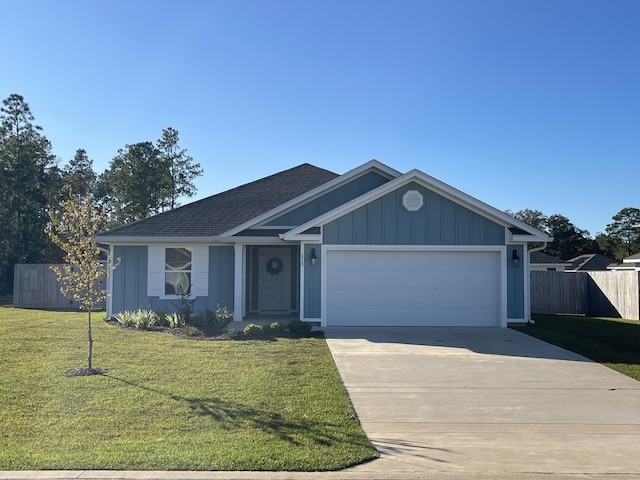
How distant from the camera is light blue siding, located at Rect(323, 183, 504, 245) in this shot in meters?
13.9

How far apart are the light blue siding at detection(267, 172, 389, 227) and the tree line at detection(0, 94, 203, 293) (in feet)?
67.2

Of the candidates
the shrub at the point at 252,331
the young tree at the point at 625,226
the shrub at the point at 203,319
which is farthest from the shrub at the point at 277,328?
the young tree at the point at 625,226

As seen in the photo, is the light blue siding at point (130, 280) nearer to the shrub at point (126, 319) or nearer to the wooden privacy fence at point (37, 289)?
the shrub at point (126, 319)

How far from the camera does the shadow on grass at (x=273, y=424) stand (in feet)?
17.5

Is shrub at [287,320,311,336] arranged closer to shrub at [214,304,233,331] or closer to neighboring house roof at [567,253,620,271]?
shrub at [214,304,233,331]

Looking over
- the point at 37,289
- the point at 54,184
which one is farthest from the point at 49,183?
the point at 37,289

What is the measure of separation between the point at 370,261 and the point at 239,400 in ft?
25.9

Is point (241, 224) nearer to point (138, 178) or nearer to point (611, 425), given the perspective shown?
point (611, 425)

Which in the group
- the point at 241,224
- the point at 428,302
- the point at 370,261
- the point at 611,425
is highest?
the point at 241,224

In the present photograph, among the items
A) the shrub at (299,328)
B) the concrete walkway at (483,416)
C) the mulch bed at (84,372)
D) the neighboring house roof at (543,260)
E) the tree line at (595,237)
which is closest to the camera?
the concrete walkway at (483,416)

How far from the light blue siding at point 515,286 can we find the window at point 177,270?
9216 millimetres

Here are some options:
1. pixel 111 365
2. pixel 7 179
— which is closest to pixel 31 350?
pixel 111 365

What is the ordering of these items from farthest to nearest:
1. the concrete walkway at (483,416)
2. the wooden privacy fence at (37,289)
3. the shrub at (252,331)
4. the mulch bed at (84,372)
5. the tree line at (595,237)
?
the tree line at (595,237), the wooden privacy fence at (37,289), the shrub at (252,331), the mulch bed at (84,372), the concrete walkway at (483,416)

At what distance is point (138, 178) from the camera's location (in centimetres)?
4169
